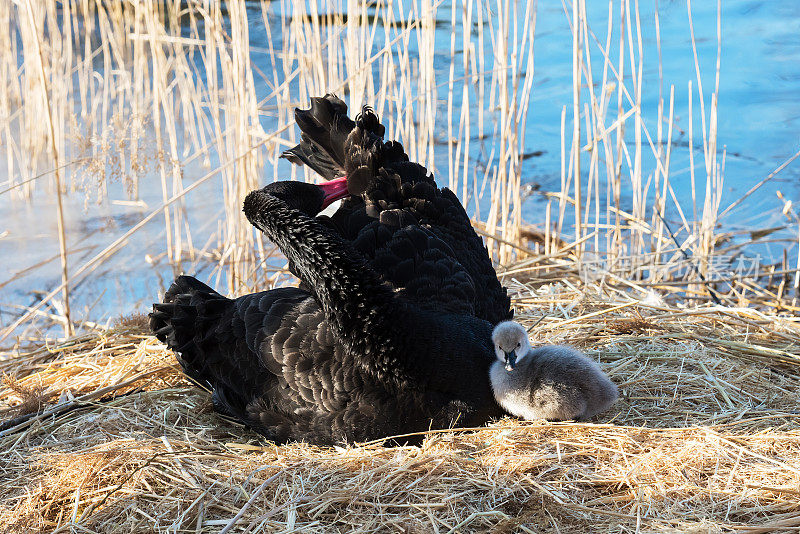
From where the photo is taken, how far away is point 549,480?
258cm

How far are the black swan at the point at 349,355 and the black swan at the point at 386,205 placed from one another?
11.5 inches

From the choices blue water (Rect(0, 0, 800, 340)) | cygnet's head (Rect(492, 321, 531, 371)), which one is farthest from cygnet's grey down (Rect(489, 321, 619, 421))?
blue water (Rect(0, 0, 800, 340))

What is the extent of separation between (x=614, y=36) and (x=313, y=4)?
712 cm

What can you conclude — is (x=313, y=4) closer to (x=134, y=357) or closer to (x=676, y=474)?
(x=134, y=357)

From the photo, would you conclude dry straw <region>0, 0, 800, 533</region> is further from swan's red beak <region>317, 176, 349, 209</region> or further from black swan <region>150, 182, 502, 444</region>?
swan's red beak <region>317, 176, 349, 209</region>

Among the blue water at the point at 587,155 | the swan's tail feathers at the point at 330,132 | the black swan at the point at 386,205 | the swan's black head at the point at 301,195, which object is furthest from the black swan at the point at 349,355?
the blue water at the point at 587,155

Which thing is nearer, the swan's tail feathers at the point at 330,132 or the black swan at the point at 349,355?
the black swan at the point at 349,355

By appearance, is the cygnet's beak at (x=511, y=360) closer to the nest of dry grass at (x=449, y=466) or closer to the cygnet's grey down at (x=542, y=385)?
the cygnet's grey down at (x=542, y=385)

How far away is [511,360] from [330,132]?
54.8 inches

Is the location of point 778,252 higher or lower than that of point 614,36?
lower

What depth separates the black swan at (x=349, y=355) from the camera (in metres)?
2.92

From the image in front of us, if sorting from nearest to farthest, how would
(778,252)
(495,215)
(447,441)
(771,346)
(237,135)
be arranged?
(447,441), (771,346), (237,135), (495,215), (778,252)

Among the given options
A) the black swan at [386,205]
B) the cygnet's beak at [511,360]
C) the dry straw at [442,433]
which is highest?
the black swan at [386,205]

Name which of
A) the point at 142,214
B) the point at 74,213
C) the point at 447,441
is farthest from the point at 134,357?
the point at 74,213
